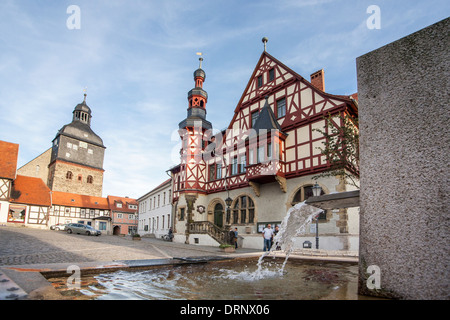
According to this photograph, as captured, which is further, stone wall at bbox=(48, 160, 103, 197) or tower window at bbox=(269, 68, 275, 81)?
stone wall at bbox=(48, 160, 103, 197)

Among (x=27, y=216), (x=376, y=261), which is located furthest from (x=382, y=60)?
(x=27, y=216)

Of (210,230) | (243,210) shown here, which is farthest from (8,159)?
(243,210)

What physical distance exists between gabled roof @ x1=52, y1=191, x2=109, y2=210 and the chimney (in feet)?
146

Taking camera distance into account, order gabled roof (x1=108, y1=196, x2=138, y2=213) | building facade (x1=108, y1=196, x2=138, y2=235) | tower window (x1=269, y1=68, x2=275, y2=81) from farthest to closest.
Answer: gabled roof (x1=108, y1=196, x2=138, y2=213), building facade (x1=108, y1=196, x2=138, y2=235), tower window (x1=269, y1=68, x2=275, y2=81)

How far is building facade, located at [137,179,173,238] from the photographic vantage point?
33.9 meters

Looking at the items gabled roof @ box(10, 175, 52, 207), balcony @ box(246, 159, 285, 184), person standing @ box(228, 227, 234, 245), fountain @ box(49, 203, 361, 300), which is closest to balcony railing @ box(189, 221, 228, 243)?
person standing @ box(228, 227, 234, 245)

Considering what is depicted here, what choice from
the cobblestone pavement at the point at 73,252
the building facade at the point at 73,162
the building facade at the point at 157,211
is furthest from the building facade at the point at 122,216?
the cobblestone pavement at the point at 73,252

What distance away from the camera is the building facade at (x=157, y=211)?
33.9 m

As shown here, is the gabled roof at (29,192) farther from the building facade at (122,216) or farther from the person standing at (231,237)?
the person standing at (231,237)

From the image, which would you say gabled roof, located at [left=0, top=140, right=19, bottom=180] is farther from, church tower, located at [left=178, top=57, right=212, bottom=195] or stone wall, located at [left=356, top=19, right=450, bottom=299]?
stone wall, located at [left=356, top=19, right=450, bottom=299]

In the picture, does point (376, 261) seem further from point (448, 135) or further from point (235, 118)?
point (235, 118)
